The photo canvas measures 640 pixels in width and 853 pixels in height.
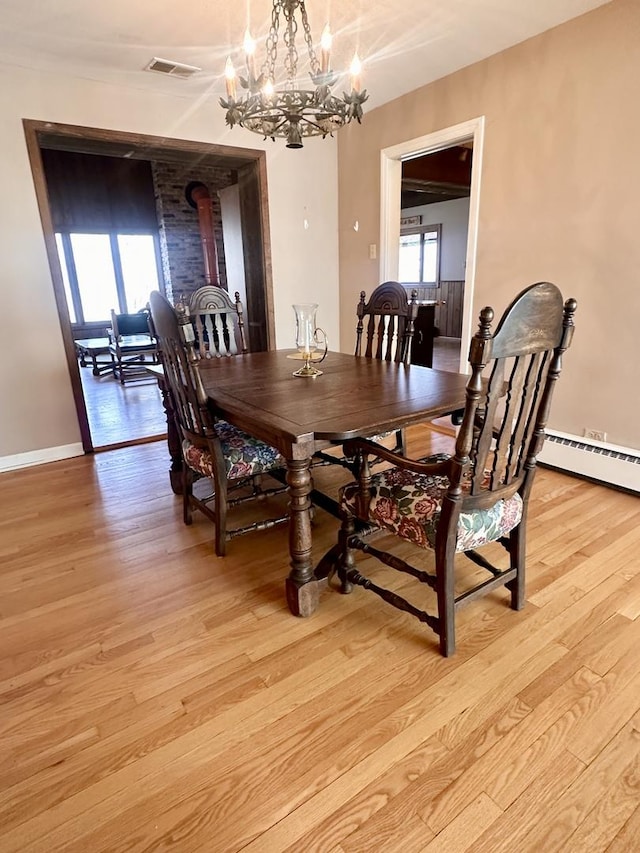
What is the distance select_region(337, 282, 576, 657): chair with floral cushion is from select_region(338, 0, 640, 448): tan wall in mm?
1482

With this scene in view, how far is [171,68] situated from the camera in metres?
2.98

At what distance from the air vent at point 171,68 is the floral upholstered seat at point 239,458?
2.37m

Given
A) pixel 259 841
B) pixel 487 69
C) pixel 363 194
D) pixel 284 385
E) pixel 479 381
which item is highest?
pixel 487 69

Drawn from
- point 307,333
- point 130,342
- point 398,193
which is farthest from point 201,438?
point 130,342

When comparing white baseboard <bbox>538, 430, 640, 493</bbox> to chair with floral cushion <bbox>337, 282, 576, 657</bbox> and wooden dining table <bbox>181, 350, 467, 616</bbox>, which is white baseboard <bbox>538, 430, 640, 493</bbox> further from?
chair with floral cushion <bbox>337, 282, 576, 657</bbox>

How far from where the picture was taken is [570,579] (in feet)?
6.25

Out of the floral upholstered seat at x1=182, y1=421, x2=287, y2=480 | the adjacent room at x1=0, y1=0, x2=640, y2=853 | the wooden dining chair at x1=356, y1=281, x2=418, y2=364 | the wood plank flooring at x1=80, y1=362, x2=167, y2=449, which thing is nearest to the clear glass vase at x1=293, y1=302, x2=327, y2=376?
the adjacent room at x1=0, y1=0, x2=640, y2=853

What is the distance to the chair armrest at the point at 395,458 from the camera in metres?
1.38

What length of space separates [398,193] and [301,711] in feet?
12.5

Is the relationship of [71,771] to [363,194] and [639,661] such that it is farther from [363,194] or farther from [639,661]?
[363,194]

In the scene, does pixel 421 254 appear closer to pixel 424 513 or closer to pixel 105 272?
pixel 105 272

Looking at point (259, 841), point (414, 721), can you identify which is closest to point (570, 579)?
point (414, 721)

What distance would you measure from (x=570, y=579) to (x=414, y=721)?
3.10ft

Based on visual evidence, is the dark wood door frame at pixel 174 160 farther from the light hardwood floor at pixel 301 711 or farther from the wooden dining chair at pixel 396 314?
the light hardwood floor at pixel 301 711
